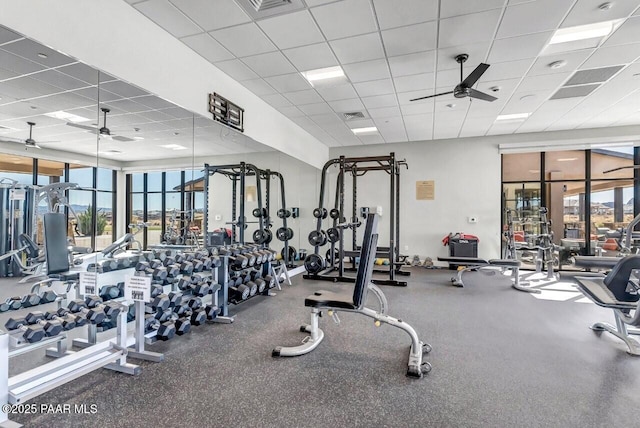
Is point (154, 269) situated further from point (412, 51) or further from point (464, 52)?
point (464, 52)

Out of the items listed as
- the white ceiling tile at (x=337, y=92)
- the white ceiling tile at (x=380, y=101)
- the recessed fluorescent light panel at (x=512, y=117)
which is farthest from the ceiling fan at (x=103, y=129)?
the recessed fluorescent light panel at (x=512, y=117)

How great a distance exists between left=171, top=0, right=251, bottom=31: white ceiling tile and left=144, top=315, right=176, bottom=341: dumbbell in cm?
277

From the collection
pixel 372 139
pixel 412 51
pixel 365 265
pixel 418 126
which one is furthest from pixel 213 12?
pixel 372 139

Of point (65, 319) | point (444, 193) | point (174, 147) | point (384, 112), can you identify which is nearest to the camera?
point (65, 319)

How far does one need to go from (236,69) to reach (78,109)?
1.93m

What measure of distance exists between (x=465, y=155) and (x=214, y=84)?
5.83 meters

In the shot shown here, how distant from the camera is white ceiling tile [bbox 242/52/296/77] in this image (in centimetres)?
365

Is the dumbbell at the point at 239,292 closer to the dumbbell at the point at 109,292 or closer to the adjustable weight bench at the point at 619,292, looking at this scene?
the dumbbell at the point at 109,292

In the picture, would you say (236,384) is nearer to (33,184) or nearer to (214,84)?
(33,184)

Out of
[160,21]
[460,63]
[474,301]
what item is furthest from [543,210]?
[160,21]

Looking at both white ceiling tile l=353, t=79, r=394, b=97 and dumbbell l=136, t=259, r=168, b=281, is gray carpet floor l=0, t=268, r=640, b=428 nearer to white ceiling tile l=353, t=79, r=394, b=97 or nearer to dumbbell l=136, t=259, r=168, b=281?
dumbbell l=136, t=259, r=168, b=281

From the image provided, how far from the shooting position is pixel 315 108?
5426 mm

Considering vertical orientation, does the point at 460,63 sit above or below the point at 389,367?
above

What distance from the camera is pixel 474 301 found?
4.45m
